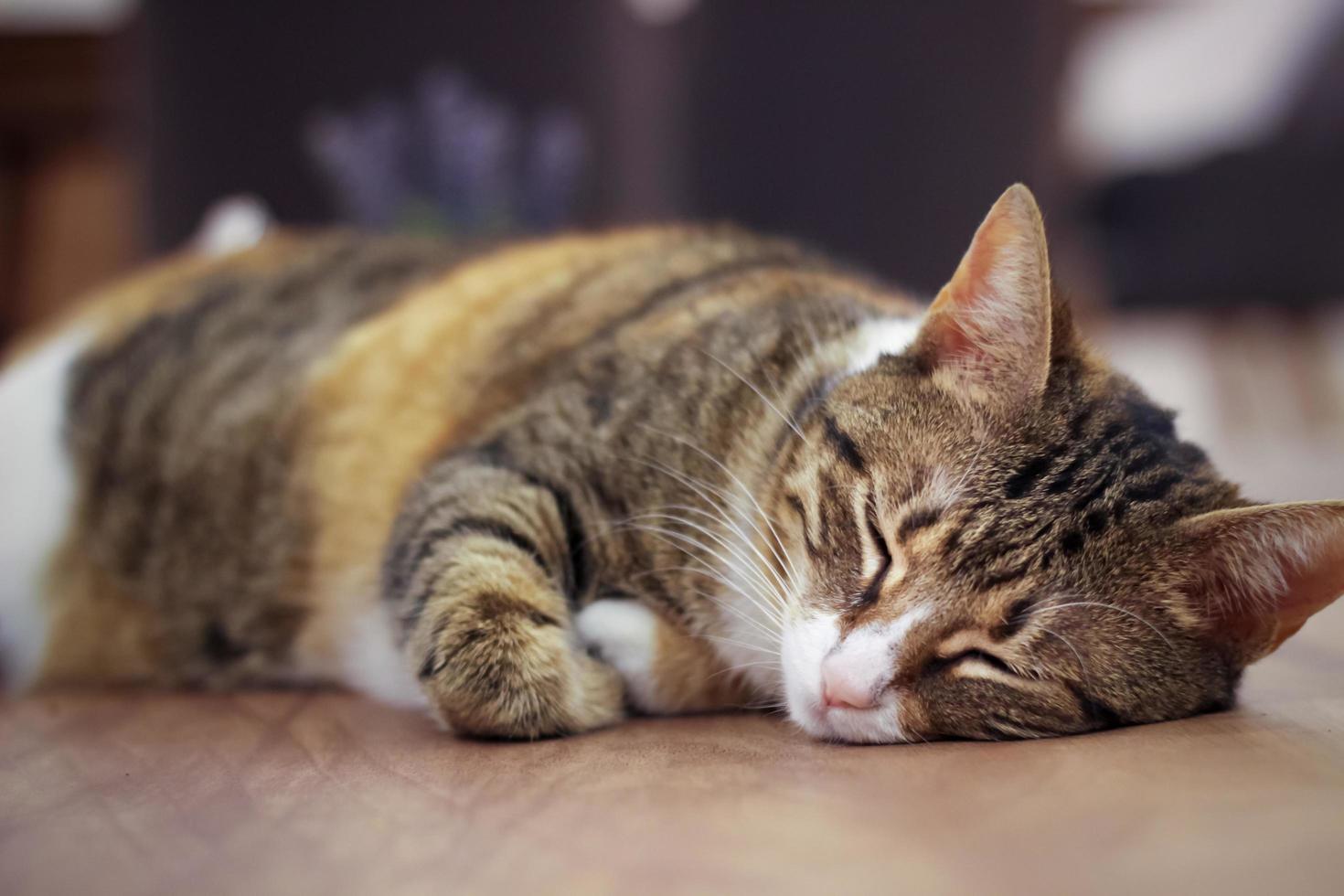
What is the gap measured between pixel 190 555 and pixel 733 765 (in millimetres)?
1062

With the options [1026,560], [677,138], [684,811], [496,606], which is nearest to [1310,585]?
[1026,560]

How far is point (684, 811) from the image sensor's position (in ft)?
2.77

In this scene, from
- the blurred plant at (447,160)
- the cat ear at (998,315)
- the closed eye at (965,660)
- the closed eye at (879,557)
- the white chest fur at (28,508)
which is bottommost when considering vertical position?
the white chest fur at (28,508)

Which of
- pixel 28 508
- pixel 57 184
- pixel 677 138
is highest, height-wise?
pixel 677 138

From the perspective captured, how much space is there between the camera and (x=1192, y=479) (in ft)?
3.59

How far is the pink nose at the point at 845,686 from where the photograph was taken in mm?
988

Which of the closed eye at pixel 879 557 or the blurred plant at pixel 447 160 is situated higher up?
the blurred plant at pixel 447 160

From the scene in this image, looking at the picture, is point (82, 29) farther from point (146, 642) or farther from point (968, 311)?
point (968, 311)

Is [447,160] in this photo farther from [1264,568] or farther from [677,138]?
[1264,568]

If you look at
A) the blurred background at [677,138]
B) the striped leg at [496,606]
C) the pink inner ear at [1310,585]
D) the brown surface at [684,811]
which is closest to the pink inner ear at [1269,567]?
the pink inner ear at [1310,585]

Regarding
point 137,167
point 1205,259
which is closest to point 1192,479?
point 137,167

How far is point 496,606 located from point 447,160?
2165 millimetres

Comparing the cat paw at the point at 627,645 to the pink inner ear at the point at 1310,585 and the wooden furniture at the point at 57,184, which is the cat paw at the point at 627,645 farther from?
the wooden furniture at the point at 57,184

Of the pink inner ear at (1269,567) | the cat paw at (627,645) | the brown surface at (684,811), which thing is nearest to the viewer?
the brown surface at (684,811)
